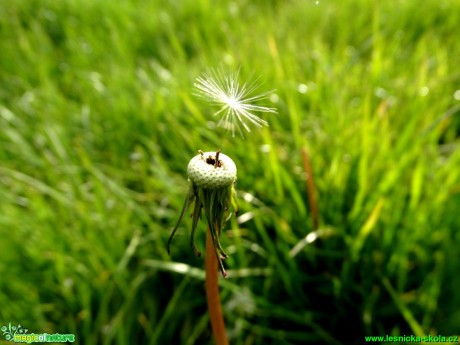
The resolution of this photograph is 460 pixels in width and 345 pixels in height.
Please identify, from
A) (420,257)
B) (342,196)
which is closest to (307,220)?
(342,196)

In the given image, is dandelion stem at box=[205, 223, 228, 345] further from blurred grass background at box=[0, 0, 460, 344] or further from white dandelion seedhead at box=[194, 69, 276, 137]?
blurred grass background at box=[0, 0, 460, 344]

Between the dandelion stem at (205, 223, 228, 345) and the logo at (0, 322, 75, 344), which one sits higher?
the logo at (0, 322, 75, 344)

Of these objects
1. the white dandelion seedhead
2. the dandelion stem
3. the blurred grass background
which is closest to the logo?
the blurred grass background

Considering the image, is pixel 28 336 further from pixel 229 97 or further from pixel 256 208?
pixel 229 97

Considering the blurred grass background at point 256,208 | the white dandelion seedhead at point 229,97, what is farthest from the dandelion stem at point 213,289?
the blurred grass background at point 256,208

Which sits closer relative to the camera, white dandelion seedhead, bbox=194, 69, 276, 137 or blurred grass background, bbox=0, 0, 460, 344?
white dandelion seedhead, bbox=194, 69, 276, 137

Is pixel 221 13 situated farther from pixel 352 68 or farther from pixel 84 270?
pixel 84 270
